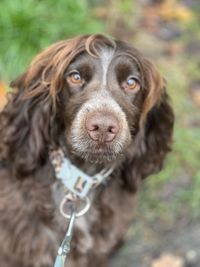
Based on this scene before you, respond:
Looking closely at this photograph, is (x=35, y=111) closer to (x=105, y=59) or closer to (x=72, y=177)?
(x=72, y=177)

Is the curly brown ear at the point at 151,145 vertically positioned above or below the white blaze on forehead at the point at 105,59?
below

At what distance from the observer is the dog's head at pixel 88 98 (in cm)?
311

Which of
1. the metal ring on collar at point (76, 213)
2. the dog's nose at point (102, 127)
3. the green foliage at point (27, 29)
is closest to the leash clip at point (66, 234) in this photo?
the metal ring on collar at point (76, 213)

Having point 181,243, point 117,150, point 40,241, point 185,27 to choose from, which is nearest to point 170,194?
point 181,243

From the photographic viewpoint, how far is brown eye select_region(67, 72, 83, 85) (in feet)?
10.6

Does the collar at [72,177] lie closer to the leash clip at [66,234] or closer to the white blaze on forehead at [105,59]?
the leash clip at [66,234]

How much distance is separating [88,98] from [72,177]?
545 millimetres

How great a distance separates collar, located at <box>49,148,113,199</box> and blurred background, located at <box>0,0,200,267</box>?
1.04 meters

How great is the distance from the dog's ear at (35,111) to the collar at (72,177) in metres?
0.11

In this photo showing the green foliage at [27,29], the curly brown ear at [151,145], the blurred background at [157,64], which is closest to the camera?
the curly brown ear at [151,145]

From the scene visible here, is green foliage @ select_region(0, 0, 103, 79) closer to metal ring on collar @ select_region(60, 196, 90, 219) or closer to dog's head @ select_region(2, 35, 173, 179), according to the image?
dog's head @ select_region(2, 35, 173, 179)

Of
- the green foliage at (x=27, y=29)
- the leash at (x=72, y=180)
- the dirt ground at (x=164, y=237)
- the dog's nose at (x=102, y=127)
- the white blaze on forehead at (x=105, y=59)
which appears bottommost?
the dirt ground at (x=164, y=237)

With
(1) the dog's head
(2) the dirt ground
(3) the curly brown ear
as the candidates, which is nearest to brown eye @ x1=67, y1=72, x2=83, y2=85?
(1) the dog's head

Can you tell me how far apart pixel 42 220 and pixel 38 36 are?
7.64 ft
